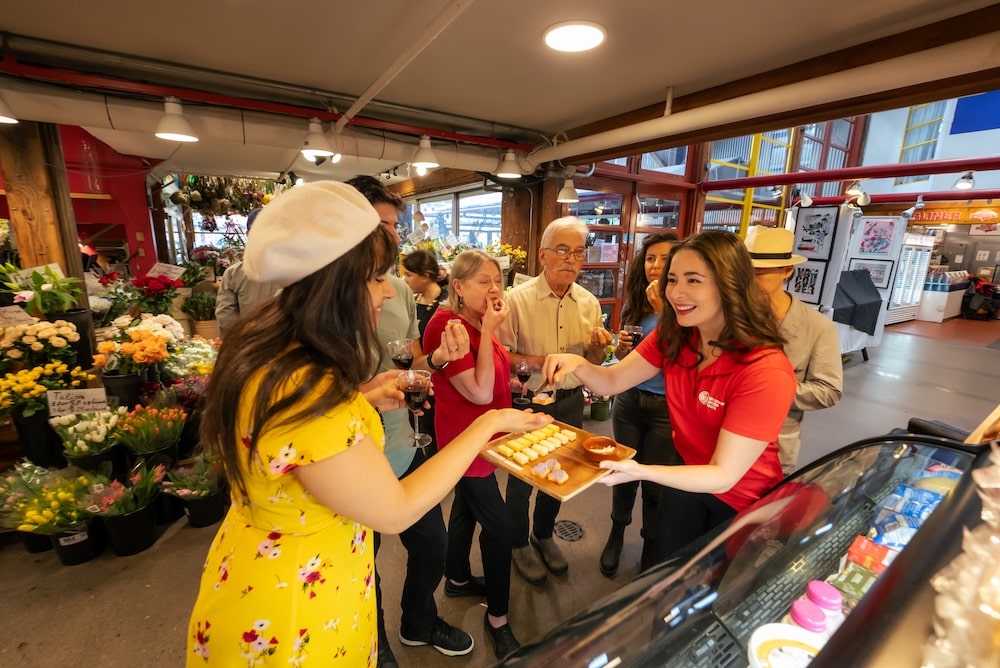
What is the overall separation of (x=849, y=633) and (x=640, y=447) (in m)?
2.03

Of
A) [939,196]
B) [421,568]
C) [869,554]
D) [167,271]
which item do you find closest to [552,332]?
[421,568]

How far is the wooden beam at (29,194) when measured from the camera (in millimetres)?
2908

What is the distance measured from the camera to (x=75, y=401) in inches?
95.9

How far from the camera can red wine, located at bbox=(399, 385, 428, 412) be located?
151 centimetres

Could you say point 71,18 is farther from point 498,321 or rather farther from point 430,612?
point 430,612

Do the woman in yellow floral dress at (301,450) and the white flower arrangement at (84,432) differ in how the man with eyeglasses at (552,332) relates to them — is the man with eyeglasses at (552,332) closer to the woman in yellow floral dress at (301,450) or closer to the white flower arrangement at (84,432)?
the woman in yellow floral dress at (301,450)

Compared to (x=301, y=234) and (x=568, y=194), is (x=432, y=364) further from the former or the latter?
(x=568, y=194)

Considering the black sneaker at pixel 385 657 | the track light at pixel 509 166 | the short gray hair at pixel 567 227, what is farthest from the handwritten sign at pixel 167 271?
the black sneaker at pixel 385 657

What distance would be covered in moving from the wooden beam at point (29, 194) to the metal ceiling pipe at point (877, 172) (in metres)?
7.26

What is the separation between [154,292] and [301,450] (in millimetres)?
3715

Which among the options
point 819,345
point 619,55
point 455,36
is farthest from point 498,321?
point 619,55

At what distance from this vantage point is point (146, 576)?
2359mm

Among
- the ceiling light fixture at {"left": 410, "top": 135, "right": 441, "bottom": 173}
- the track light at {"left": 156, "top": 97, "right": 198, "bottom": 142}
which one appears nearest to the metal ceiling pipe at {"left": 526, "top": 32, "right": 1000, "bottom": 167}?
the ceiling light fixture at {"left": 410, "top": 135, "right": 441, "bottom": 173}

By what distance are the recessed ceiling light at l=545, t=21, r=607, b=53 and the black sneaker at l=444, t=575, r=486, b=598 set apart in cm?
303
